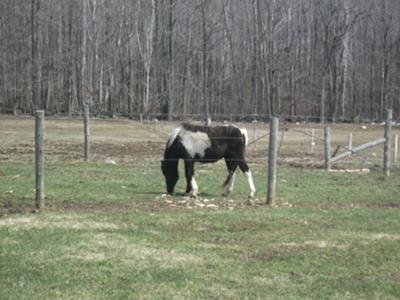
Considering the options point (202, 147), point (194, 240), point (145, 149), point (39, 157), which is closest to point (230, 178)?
point (202, 147)

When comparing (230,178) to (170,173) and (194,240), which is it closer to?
(170,173)

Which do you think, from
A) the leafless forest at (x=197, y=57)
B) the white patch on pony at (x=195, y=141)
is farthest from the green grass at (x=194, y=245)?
the leafless forest at (x=197, y=57)

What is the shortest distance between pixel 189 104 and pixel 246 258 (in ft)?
198

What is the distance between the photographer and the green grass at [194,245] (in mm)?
7191

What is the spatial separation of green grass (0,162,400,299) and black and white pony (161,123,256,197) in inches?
23.0

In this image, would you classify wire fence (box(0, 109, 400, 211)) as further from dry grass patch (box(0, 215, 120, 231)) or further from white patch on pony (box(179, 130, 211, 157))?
dry grass patch (box(0, 215, 120, 231))

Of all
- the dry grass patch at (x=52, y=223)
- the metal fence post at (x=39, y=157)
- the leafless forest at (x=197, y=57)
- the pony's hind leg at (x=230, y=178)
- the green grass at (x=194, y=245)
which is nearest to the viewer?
the green grass at (x=194, y=245)

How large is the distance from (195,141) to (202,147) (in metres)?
0.20

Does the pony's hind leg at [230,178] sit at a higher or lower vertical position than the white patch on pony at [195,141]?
lower

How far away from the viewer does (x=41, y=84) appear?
63625mm

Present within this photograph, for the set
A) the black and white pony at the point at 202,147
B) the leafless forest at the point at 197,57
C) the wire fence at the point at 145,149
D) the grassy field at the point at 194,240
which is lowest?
the wire fence at the point at 145,149

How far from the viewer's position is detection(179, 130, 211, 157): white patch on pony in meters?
15.1

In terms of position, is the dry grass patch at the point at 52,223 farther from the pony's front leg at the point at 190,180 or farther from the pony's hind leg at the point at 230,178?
the pony's hind leg at the point at 230,178

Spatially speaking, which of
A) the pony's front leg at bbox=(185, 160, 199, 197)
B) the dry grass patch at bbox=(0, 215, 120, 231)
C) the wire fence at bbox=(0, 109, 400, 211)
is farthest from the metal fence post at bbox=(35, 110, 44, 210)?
the wire fence at bbox=(0, 109, 400, 211)
